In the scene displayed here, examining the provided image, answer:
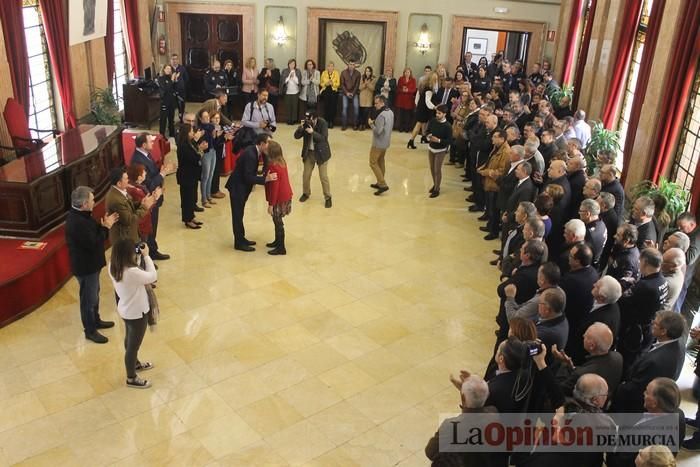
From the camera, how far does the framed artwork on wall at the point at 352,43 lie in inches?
627

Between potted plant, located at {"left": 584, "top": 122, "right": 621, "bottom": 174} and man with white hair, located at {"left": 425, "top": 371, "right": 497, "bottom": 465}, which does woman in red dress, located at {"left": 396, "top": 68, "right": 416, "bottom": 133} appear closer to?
potted plant, located at {"left": 584, "top": 122, "right": 621, "bottom": 174}

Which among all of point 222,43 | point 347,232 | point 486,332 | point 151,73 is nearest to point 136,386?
point 486,332

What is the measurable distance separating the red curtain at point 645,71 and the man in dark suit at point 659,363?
564 cm

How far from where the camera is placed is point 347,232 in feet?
30.0

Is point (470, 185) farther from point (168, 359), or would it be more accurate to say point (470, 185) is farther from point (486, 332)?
point (168, 359)

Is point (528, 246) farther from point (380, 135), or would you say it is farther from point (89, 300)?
point (380, 135)

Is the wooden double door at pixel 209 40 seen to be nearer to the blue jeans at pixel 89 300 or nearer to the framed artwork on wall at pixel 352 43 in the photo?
the framed artwork on wall at pixel 352 43

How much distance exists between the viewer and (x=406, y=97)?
15.0m

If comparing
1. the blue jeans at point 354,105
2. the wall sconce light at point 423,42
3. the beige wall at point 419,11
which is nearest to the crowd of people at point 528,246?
the blue jeans at point 354,105

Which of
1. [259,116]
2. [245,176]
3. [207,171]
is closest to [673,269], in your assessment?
[245,176]

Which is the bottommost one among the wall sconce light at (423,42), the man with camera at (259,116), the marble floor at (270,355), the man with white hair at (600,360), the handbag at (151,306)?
the marble floor at (270,355)

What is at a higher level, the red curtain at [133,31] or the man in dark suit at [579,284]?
the red curtain at [133,31]

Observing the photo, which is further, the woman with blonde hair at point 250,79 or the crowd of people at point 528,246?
the woman with blonde hair at point 250,79

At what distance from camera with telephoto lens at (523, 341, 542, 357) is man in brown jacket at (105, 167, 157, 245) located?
3721 millimetres
